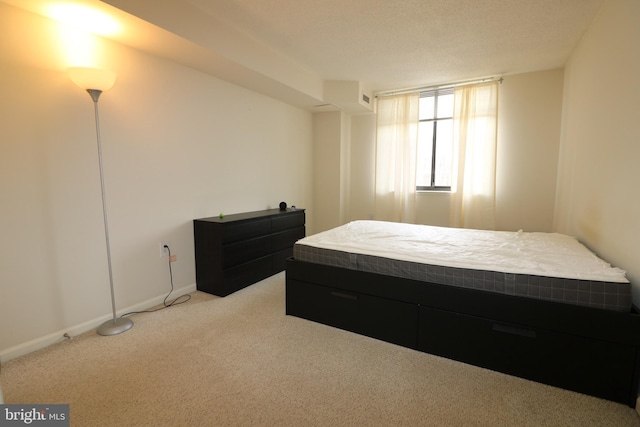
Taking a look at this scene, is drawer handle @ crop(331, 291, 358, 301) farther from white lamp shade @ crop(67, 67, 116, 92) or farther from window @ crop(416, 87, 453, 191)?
window @ crop(416, 87, 453, 191)

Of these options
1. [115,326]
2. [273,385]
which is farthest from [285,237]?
[273,385]

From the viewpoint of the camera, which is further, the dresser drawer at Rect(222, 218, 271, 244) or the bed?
the dresser drawer at Rect(222, 218, 271, 244)

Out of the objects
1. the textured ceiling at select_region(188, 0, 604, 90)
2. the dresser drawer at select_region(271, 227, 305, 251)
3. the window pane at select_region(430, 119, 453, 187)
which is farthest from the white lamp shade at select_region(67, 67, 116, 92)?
the window pane at select_region(430, 119, 453, 187)

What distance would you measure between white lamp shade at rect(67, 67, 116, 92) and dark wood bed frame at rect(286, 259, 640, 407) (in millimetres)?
2007

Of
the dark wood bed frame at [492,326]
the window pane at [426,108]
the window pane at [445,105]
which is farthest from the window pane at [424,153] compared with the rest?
the dark wood bed frame at [492,326]

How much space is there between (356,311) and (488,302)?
3.01 ft

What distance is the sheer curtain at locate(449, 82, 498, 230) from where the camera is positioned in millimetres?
4004

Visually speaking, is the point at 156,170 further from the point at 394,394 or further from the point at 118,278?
the point at 394,394

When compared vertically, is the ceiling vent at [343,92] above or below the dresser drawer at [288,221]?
above

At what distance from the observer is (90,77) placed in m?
1.95

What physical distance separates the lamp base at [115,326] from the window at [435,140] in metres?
4.14

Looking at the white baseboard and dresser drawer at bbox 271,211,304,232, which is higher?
dresser drawer at bbox 271,211,304,232

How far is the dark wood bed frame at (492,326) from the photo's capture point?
1.53 metres

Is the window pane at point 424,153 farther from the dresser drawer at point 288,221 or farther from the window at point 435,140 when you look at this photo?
the dresser drawer at point 288,221
